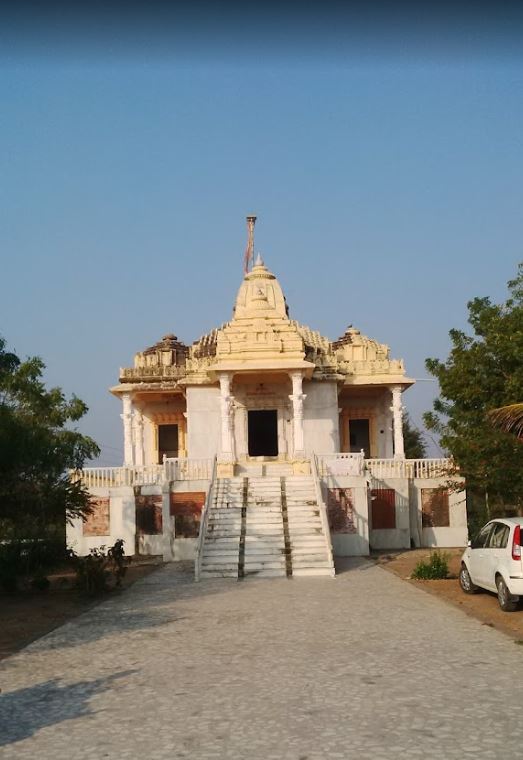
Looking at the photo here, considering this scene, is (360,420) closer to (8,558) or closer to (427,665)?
(8,558)

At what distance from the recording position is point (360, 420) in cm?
3353

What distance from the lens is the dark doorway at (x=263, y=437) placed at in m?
31.5

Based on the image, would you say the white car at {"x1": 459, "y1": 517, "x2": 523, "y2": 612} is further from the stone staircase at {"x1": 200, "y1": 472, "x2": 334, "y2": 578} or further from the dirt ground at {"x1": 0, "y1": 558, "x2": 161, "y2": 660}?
the dirt ground at {"x1": 0, "y1": 558, "x2": 161, "y2": 660}

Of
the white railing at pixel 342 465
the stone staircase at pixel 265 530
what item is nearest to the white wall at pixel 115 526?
the stone staircase at pixel 265 530

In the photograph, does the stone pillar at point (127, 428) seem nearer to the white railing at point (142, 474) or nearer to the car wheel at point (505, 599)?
the white railing at point (142, 474)

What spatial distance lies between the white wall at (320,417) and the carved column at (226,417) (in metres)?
3.41

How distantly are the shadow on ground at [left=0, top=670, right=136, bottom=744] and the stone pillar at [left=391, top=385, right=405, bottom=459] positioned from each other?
69.9 feet

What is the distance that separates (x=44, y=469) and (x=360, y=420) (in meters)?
19.5

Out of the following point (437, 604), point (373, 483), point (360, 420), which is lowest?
point (437, 604)

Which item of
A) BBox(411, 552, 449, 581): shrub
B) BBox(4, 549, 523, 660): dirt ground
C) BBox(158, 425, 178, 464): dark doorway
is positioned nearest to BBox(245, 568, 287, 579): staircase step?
BBox(4, 549, 523, 660): dirt ground

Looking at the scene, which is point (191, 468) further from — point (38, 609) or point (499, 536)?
point (499, 536)

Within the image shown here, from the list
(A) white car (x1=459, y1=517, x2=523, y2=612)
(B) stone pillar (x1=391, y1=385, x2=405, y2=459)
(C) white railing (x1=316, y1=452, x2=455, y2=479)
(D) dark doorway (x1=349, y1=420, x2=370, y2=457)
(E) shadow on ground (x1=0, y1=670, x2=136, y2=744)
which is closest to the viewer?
(E) shadow on ground (x1=0, y1=670, x2=136, y2=744)

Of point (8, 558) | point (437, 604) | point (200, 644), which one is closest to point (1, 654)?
point (200, 644)

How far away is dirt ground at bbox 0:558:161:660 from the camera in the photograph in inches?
482
